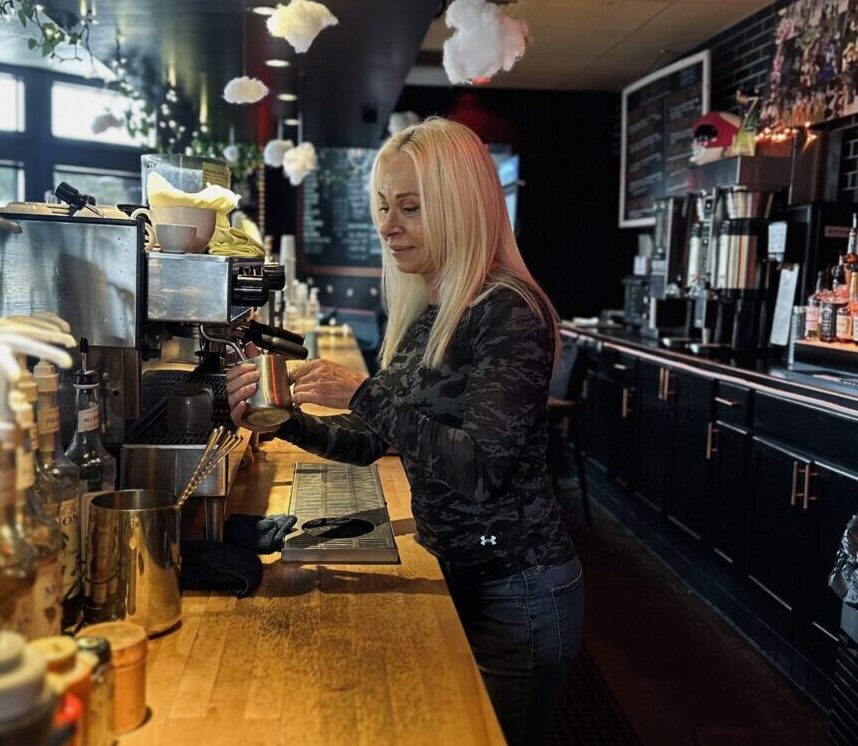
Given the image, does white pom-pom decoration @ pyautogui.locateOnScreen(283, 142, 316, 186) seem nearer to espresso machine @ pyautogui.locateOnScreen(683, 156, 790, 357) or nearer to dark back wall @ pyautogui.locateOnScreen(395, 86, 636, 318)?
dark back wall @ pyautogui.locateOnScreen(395, 86, 636, 318)

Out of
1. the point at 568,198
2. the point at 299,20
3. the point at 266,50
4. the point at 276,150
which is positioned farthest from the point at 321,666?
the point at 568,198

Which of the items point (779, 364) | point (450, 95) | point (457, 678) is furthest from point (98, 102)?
point (457, 678)

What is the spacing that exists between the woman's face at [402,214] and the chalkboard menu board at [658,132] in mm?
4391

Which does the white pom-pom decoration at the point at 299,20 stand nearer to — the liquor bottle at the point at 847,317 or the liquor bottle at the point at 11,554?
the liquor bottle at the point at 11,554

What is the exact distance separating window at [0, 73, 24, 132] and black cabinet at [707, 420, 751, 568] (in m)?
6.43

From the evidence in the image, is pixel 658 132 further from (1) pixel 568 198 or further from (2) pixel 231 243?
(2) pixel 231 243

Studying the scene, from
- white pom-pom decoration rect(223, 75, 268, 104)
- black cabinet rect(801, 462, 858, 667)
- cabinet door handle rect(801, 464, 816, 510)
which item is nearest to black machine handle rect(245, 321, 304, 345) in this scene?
black cabinet rect(801, 462, 858, 667)

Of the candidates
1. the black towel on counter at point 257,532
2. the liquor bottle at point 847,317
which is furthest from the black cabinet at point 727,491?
the black towel on counter at point 257,532

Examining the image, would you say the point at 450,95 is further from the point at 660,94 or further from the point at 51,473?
the point at 51,473

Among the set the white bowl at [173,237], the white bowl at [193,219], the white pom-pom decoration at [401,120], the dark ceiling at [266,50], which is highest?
the white pom-pom decoration at [401,120]

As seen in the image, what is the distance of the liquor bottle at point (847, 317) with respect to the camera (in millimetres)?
3572

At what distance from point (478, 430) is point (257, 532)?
1.61 ft

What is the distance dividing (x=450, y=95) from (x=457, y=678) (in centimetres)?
754

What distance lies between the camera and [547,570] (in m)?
1.58
